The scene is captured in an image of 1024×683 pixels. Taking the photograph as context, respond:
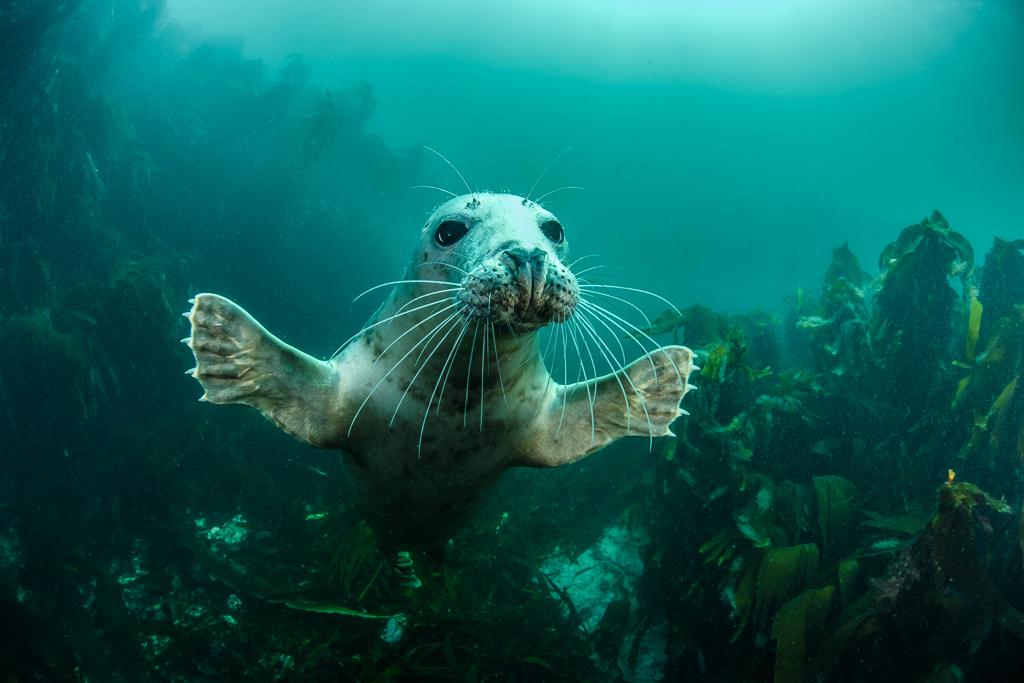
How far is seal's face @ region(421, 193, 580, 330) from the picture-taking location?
1.45 meters

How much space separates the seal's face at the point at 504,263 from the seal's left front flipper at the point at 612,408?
790mm

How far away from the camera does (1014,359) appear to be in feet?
15.1

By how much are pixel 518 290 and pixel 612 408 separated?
113 centimetres

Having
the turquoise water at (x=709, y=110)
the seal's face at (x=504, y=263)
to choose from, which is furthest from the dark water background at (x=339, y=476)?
the turquoise water at (x=709, y=110)

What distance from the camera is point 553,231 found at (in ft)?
6.91

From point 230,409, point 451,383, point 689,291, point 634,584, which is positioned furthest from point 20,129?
point 689,291

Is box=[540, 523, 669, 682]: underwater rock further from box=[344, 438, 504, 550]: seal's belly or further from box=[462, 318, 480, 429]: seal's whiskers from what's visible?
box=[462, 318, 480, 429]: seal's whiskers

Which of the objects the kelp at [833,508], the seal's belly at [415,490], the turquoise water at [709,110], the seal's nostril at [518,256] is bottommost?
the seal's belly at [415,490]

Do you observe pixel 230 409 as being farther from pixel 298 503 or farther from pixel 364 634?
pixel 364 634

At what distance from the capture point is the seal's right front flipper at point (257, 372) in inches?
68.7

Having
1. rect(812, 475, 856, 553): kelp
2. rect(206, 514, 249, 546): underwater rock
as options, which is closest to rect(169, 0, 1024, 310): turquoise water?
rect(206, 514, 249, 546): underwater rock

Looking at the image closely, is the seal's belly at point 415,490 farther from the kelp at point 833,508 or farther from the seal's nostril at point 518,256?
the kelp at point 833,508

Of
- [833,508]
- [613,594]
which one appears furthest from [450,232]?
[613,594]

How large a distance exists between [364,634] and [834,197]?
178 ft
